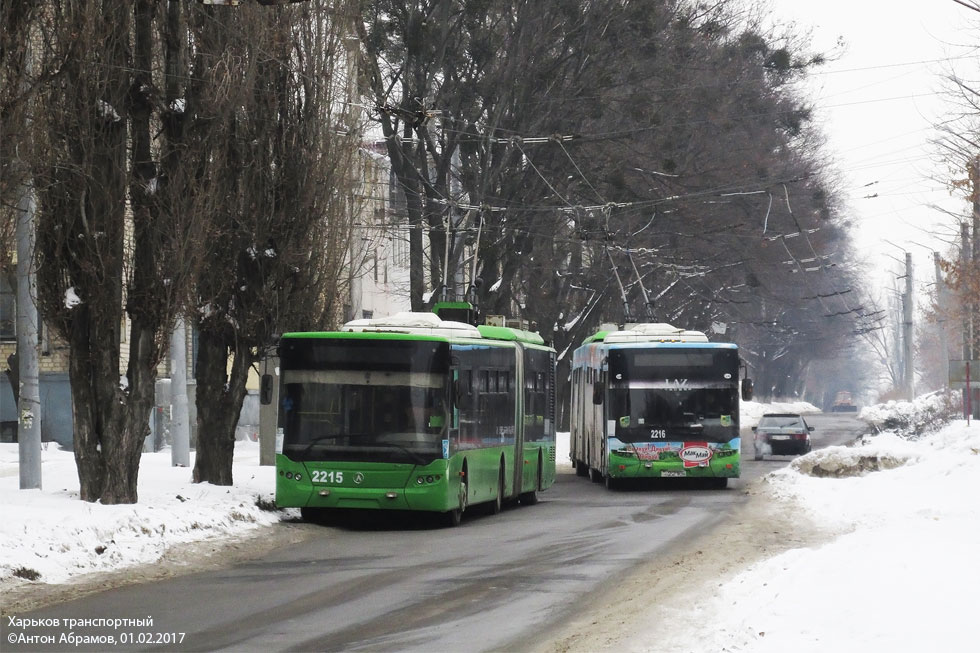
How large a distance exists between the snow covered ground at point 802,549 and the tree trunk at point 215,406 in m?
0.48

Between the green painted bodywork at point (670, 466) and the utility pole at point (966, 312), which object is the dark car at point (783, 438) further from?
the green painted bodywork at point (670, 466)

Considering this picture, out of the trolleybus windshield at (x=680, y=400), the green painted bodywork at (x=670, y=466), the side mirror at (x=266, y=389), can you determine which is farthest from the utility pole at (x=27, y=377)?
the trolleybus windshield at (x=680, y=400)

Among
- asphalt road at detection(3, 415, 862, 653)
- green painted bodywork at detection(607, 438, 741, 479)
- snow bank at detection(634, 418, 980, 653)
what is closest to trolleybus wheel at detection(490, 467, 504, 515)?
asphalt road at detection(3, 415, 862, 653)

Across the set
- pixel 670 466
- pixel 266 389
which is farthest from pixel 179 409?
pixel 670 466

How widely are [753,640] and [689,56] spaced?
34.8m

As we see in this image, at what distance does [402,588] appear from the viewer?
1396 cm

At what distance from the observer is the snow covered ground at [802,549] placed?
9484 millimetres

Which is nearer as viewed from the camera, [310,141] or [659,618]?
[659,618]

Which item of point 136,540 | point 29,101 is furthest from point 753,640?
point 29,101

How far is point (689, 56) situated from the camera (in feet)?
142

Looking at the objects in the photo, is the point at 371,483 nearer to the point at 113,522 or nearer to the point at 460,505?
the point at 460,505

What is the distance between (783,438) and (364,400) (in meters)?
31.6

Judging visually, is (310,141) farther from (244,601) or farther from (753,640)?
(753,640)

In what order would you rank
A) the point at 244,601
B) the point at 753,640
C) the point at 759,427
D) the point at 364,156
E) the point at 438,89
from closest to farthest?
1. the point at 753,640
2. the point at 244,601
3. the point at 364,156
4. the point at 438,89
5. the point at 759,427
